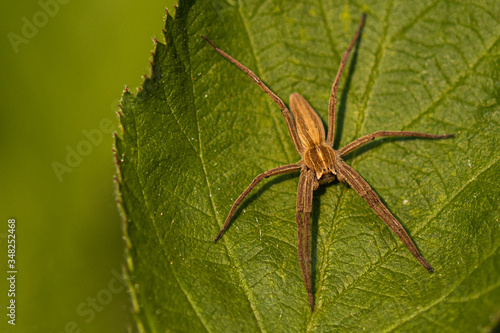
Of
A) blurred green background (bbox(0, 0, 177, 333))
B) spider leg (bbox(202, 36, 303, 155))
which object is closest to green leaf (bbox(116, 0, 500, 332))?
spider leg (bbox(202, 36, 303, 155))

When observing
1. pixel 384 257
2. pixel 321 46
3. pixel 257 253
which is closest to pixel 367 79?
pixel 321 46

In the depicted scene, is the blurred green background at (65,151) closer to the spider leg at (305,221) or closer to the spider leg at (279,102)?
the spider leg at (279,102)

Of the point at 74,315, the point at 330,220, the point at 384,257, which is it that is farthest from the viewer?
the point at 74,315

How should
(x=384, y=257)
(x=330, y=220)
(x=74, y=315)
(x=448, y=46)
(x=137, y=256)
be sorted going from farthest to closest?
(x=74, y=315), (x=448, y=46), (x=330, y=220), (x=384, y=257), (x=137, y=256)

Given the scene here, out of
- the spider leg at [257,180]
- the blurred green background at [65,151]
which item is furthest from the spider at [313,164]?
the blurred green background at [65,151]

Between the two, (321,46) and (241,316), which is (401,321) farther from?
(321,46)

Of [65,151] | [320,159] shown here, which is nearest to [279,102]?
[320,159]

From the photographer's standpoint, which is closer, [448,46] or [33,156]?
[448,46]

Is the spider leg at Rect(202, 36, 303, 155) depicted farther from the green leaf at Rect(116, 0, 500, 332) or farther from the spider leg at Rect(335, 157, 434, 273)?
the spider leg at Rect(335, 157, 434, 273)
